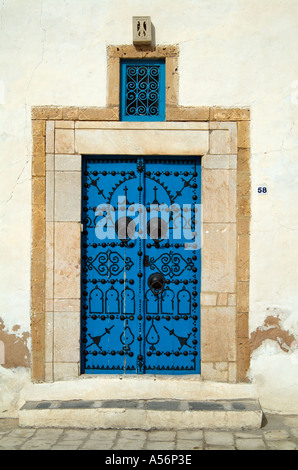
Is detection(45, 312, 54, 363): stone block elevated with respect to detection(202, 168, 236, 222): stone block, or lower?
lower

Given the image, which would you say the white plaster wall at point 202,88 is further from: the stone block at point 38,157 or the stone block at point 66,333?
the stone block at point 66,333

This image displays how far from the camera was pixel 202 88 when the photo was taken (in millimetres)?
4711

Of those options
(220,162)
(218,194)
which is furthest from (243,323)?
(220,162)

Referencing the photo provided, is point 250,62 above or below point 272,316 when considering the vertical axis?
above

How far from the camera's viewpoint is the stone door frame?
4664mm

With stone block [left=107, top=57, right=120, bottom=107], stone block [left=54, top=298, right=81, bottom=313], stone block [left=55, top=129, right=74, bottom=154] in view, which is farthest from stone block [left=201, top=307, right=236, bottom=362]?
stone block [left=107, top=57, right=120, bottom=107]

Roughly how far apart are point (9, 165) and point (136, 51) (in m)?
1.45

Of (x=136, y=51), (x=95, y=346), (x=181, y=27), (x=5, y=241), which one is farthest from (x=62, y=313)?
(x=181, y=27)

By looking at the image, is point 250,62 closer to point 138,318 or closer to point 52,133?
point 52,133

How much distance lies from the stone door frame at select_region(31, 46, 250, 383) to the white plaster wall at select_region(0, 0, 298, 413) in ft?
0.29

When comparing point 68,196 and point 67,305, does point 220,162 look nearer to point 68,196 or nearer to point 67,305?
point 68,196

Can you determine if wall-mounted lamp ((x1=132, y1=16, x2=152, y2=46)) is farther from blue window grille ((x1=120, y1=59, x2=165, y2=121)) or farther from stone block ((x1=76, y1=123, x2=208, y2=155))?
stone block ((x1=76, y1=123, x2=208, y2=155))

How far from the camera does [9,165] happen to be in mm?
4719

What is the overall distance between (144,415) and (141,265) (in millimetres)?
1220
